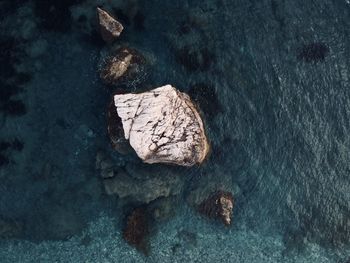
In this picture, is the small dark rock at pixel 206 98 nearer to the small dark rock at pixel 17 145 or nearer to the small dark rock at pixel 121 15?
the small dark rock at pixel 121 15

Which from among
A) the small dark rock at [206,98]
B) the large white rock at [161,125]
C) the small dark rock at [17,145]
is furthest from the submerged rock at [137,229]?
the small dark rock at [17,145]

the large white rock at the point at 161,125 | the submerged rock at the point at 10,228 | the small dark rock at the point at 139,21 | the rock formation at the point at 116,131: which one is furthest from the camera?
the small dark rock at the point at 139,21

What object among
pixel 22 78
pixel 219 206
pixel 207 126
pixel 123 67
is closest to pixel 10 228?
pixel 22 78

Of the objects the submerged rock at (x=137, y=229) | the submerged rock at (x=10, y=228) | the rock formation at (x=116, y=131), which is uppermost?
the rock formation at (x=116, y=131)

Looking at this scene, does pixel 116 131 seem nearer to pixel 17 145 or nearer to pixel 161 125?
pixel 161 125

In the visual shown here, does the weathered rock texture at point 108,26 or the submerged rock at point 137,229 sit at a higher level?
the weathered rock texture at point 108,26

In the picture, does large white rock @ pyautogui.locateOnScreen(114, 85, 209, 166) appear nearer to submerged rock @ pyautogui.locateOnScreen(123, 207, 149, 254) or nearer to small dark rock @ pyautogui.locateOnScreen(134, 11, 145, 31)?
submerged rock @ pyautogui.locateOnScreen(123, 207, 149, 254)
